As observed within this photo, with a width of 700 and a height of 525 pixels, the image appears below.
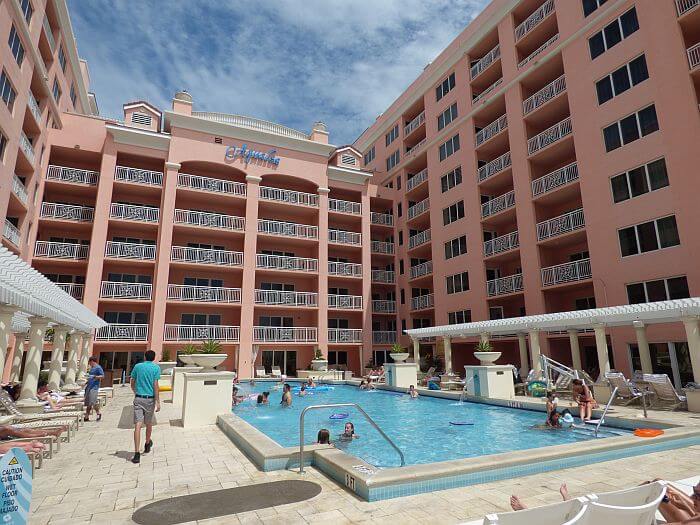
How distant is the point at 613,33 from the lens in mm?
19984

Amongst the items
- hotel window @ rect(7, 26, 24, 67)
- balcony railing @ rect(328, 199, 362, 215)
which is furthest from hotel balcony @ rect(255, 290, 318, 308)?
hotel window @ rect(7, 26, 24, 67)

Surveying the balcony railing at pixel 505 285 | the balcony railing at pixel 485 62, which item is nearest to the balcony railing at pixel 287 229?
the balcony railing at pixel 505 285

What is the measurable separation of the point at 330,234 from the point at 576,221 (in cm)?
1664

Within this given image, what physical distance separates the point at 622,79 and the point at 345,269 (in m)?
20.1

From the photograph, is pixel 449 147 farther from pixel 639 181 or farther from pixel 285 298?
pixel 285 298

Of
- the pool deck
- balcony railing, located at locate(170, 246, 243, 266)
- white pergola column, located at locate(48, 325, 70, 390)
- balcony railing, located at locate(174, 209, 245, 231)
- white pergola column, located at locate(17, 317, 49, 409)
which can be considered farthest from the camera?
balcony railing, located at locate(174, 209, 245, 231)

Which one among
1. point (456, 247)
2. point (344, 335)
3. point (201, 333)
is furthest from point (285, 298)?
point (456, 247)

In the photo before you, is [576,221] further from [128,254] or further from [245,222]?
[128,254]

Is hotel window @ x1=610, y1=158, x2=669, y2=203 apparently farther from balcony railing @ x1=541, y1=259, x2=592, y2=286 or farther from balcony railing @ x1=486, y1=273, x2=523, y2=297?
balcony railing @ x1=486, y1=273, x2=523, y2=297

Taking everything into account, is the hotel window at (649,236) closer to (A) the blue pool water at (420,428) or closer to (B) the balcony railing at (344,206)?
(A) the blue pool water at (420,428)

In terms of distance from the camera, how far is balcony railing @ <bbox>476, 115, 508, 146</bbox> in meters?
26.0

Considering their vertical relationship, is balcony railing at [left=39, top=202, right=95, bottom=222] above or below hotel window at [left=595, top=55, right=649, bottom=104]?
below

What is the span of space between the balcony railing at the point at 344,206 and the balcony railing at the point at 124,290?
1397cm

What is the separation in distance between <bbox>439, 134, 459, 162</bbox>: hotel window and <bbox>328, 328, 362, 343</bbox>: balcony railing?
1439 cm
